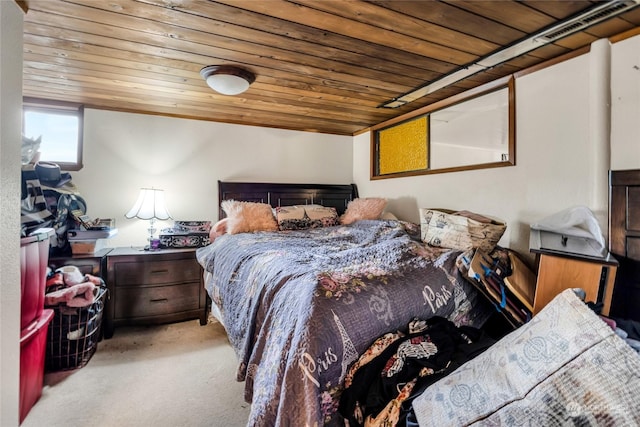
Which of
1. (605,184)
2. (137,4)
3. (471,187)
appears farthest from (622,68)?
(137,4)

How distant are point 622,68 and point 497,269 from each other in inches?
52.5

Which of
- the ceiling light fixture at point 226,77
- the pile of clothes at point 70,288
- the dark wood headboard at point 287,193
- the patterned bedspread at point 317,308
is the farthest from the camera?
the dark wood headboard at point 287,193

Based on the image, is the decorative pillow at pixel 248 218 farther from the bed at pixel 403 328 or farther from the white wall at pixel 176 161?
the bed at pixel 403 328

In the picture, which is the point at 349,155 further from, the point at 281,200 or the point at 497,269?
the point at 497,269

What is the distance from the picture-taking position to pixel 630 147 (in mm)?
1591

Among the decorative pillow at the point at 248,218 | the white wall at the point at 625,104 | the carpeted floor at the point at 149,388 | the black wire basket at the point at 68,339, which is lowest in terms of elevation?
the carpeted floor at the point at 149,388

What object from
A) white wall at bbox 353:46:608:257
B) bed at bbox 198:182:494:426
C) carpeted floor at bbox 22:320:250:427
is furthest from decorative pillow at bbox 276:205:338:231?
white wall at bbox 353:46:608:257

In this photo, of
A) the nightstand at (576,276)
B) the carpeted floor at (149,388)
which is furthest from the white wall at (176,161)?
the nightstand at (576,276)

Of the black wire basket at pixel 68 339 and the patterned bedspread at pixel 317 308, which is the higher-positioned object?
the patterned bedspread at pixel 317 308

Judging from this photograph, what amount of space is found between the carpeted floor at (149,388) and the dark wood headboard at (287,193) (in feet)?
4.99

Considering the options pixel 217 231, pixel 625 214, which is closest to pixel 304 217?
pixel 217 231

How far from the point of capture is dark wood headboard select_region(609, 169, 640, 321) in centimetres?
154

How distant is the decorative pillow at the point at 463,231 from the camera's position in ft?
6.43

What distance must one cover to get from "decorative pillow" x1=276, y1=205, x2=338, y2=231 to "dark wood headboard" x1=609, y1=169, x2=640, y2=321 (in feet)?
7.20
